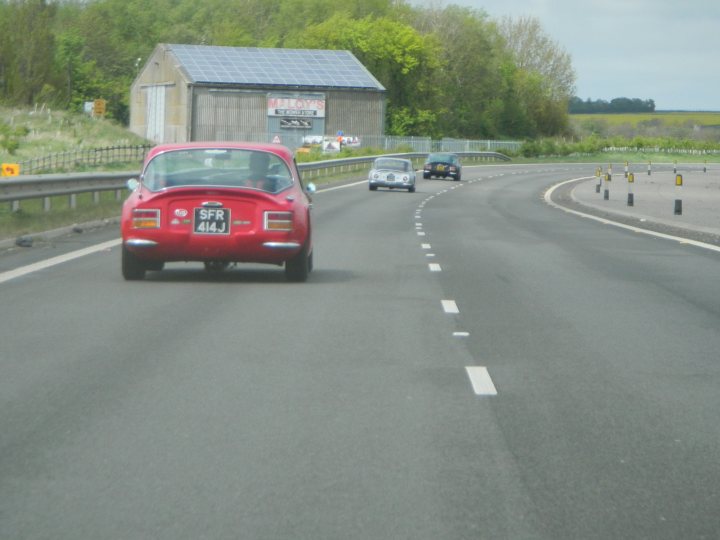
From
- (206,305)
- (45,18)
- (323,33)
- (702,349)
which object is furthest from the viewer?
(323,33)

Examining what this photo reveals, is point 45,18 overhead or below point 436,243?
overhead

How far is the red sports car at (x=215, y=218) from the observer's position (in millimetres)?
15031

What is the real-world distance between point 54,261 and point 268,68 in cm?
8625

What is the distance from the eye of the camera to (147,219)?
15023 mm

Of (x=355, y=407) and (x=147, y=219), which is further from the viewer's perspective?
(x=147, y=219)

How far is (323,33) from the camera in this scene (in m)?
132

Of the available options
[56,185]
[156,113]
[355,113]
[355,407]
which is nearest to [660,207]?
[56,185]

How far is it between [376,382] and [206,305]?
15.2 feet

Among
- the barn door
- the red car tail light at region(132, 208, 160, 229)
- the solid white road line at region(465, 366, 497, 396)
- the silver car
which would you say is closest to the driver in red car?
the red car tail light at region(132, 208, 160, 229)

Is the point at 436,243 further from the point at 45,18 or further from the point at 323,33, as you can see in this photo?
the point at 323,33

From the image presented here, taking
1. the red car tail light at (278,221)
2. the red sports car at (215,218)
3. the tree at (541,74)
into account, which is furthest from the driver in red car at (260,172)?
the tree at (541,74)

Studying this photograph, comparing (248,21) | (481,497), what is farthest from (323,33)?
(481,497)

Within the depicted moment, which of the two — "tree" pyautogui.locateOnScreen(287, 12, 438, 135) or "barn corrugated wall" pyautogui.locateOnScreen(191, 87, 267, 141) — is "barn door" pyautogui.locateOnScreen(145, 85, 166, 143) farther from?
"tree" pyautogui.locateOnScreen(287, 12, 438, 135)

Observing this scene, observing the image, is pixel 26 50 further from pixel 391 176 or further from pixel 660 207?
pixel 660 207
